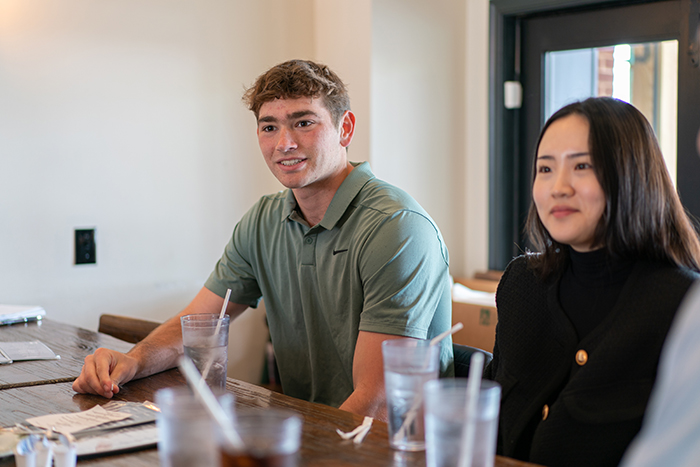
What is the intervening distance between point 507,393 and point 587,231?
0.31 metres

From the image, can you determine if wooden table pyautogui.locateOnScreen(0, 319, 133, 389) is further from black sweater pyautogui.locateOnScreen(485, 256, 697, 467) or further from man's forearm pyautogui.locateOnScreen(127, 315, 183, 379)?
black sweater pyautogui.locateOnScreen(485, 256, 697, 467)

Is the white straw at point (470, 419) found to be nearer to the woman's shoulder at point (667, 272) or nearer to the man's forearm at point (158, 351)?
the woman's shoulder at point (667, 272)

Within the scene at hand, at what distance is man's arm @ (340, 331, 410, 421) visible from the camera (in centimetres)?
137

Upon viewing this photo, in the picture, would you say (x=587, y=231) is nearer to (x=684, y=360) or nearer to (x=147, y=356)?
(x=684, y=360)

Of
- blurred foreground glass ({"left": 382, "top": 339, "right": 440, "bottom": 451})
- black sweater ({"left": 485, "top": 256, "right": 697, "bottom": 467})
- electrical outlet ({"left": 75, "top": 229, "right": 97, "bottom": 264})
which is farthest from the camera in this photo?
electrical outlet ({"left": 75, "top": 229, "right": 97, "bottom": 264})

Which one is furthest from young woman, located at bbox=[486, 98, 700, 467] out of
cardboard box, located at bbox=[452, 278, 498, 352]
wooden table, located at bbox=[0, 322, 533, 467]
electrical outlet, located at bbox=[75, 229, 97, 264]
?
electrical outlet, located at bbox=[75, 229, 97, 264]

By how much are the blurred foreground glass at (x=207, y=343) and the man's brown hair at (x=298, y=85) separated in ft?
2.37

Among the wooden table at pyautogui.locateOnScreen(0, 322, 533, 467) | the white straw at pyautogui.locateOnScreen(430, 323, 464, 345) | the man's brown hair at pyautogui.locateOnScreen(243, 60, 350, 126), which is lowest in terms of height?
the wooden table at pyautogui.locateOnScreen(0, 322, 533, 467)

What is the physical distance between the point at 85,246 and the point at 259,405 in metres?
1.64

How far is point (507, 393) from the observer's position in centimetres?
120

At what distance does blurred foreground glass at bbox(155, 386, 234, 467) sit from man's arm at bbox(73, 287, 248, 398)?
663 mm

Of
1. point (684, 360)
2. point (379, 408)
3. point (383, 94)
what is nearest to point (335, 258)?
point (379, 408)

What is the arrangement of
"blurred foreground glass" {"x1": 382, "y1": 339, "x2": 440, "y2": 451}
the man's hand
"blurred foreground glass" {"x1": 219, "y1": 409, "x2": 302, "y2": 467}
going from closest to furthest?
"blurred foreground glass" {"x1": 219, "y1": 409, "x2": 302, "y2": 467} < "blurred foreground glass" {"x1": 382, "y1": 339, "x2": 440, "y2": 451} < the man's hand

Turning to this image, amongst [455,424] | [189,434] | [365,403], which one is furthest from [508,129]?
[189,434]
